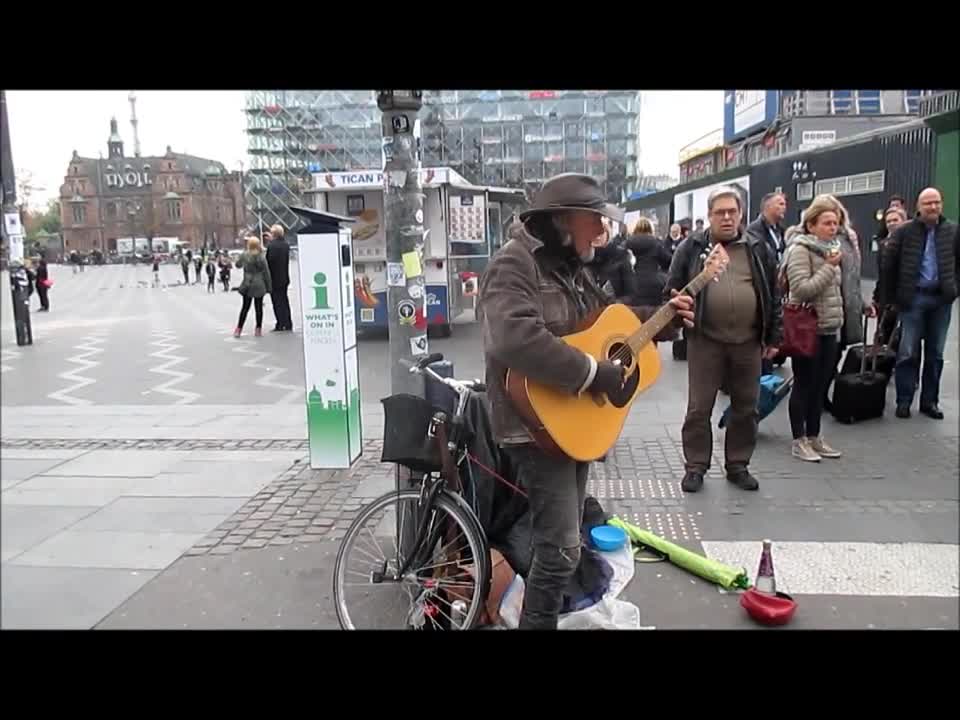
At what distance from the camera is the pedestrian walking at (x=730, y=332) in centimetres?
466

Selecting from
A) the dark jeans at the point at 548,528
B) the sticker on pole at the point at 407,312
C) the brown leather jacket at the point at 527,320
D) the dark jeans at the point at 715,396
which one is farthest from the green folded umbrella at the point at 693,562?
the sticker on pole at the point at 407,312

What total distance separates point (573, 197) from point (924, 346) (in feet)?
16.6

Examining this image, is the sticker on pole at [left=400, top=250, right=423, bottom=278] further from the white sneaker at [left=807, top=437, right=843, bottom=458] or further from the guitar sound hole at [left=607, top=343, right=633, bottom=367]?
the white sneaker at [left=807, top=437, right=843, bottom=458]

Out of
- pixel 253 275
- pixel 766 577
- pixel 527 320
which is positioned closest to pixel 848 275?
pixel 766 577

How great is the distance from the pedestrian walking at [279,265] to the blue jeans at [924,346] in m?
9.50

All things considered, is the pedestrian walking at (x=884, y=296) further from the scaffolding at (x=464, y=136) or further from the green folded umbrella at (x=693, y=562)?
the green folded umbrella at (x=693, y=562)

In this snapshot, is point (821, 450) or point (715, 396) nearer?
point (715, 396)

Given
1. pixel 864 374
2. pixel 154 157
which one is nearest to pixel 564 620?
pixel 154 157

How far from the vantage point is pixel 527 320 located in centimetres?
249

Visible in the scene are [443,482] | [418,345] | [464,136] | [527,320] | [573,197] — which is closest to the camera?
[527,320]

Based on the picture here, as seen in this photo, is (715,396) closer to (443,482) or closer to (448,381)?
(448,381)

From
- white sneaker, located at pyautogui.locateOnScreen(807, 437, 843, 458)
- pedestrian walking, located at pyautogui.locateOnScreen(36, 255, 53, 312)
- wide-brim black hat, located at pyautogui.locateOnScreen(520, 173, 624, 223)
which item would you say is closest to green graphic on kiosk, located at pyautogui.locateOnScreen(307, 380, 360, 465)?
wide-brim black hat, located at pyautogui.locateOnScreen(520, 173, 624, 223)

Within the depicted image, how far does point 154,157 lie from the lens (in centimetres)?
364
